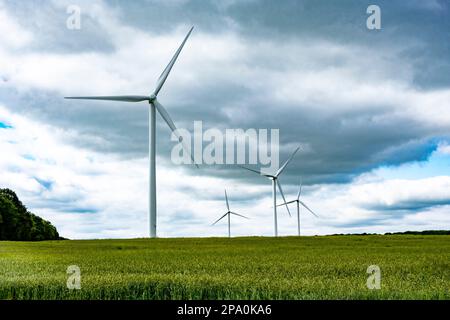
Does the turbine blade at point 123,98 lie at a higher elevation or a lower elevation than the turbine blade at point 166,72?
lower

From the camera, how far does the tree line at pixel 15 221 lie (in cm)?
10944

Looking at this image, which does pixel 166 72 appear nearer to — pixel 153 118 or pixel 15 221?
pixel 153 118

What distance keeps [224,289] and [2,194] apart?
111 meters

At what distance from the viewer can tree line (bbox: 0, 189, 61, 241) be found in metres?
109

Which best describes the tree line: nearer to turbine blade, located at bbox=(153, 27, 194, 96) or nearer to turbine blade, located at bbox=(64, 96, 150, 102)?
turbine blade, located at bbox=(64, 96, 150, 102)

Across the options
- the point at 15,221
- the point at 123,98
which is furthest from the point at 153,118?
the point at 15,221

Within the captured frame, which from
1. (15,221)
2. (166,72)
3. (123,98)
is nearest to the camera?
(123,98)

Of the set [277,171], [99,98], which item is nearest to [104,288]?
[99,98]

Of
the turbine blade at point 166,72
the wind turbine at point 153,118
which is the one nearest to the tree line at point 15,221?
the wind turbine at point 153,118

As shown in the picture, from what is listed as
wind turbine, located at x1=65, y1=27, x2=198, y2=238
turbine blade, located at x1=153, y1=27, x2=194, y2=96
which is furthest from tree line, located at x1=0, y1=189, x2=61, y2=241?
turbine blade, located at x1=153, y1=27, x2=194, y2=96

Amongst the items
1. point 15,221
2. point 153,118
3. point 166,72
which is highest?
point 166,72

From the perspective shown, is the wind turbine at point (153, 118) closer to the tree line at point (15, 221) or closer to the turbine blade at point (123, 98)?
the turbine blade at point (123, 98)

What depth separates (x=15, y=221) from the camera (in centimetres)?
11075
